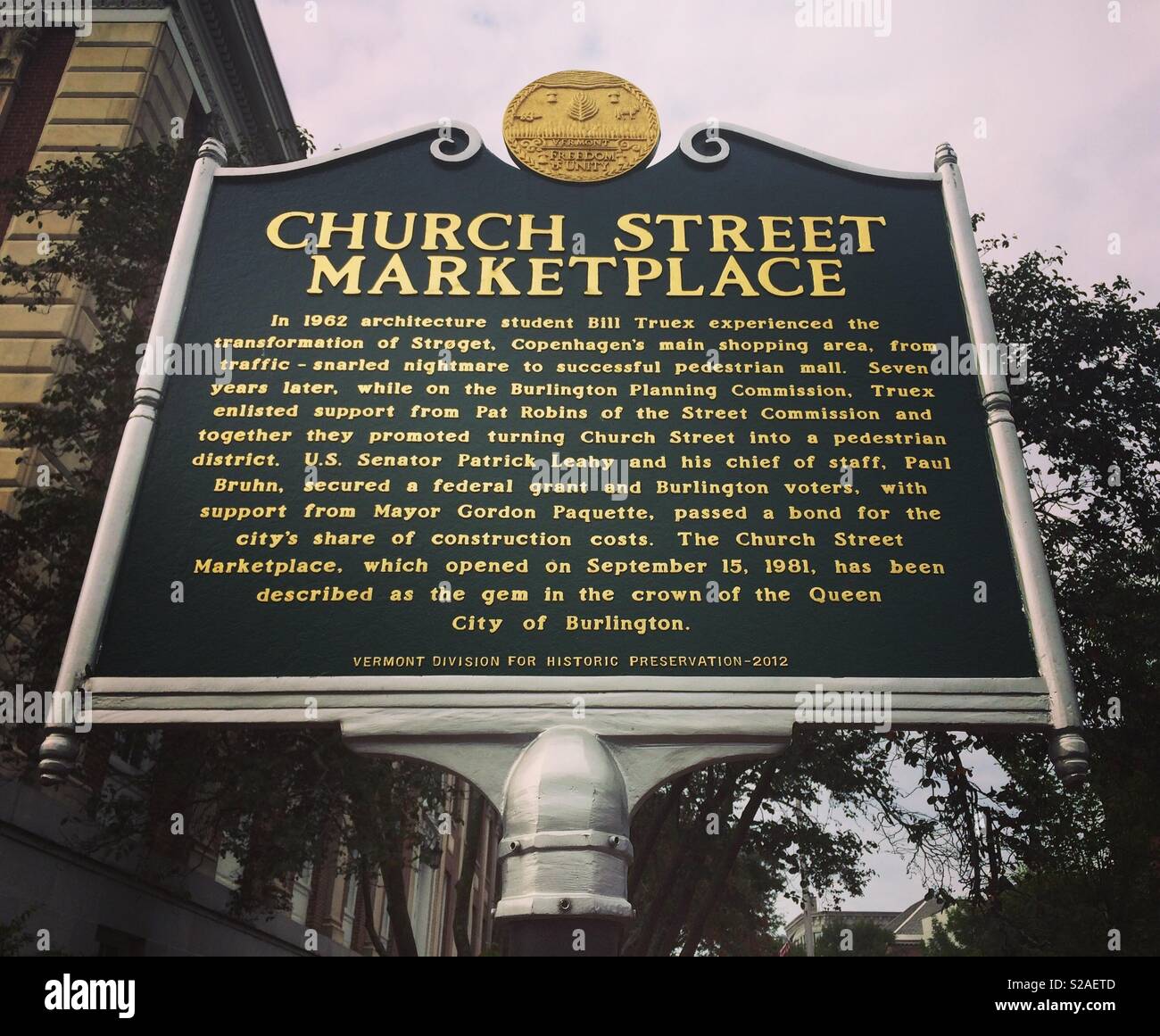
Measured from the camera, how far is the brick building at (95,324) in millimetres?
10102

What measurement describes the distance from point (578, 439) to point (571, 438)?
0.04m

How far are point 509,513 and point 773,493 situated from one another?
141 cm

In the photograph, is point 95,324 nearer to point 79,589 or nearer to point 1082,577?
point 79,589

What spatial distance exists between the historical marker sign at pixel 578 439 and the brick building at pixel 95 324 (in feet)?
15.9

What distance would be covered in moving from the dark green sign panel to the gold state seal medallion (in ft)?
0.46

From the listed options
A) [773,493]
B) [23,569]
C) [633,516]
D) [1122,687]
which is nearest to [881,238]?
[773,493]

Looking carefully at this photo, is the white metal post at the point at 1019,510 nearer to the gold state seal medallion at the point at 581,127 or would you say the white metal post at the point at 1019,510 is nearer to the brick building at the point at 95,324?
the gold state seal medallion at the point at 581,127

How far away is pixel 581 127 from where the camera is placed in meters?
6.09

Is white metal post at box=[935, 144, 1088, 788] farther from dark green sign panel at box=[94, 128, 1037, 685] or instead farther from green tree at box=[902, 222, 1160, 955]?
green tree at box=[902, 222, 1160, 955]

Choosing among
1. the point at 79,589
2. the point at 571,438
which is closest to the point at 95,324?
the point at 79,589

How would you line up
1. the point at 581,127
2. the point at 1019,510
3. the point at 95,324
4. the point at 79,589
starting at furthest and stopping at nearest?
the point at 95,324, the point at 79,589, the point at 581,127, the point at 1019,510

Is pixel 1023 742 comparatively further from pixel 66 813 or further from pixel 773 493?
pixel 66 813

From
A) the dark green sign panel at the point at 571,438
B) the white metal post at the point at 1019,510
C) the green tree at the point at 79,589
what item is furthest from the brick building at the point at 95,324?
the white metal post at the point at 1019,510

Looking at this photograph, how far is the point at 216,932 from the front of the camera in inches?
544
